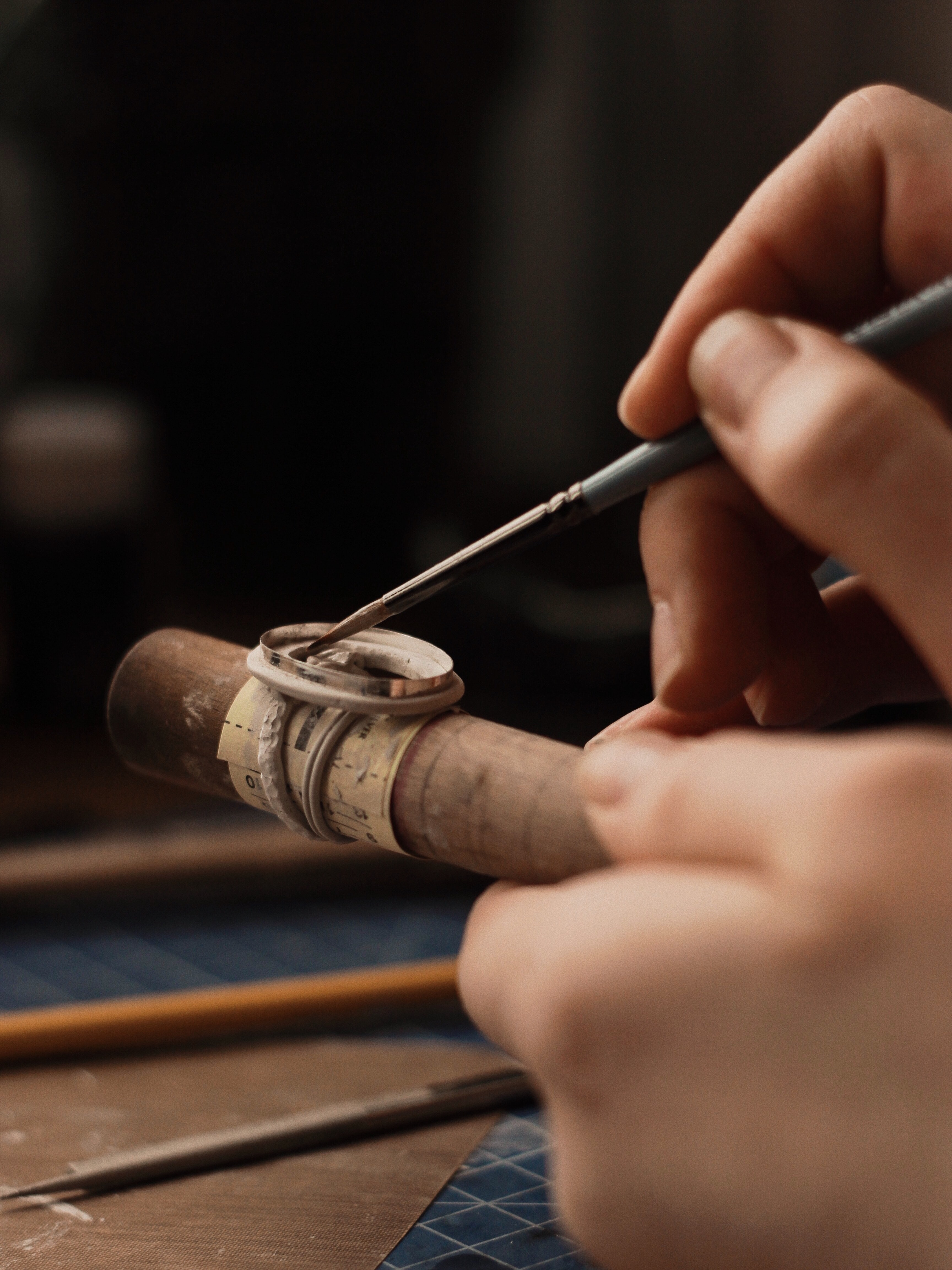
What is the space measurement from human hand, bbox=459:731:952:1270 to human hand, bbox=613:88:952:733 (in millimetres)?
86

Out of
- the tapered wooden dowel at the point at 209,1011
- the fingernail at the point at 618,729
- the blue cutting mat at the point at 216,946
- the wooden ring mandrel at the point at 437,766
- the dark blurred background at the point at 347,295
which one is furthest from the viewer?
the dark blurred background at the point at 347,295

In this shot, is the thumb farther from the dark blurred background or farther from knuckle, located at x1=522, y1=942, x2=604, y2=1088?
the dark blurred background

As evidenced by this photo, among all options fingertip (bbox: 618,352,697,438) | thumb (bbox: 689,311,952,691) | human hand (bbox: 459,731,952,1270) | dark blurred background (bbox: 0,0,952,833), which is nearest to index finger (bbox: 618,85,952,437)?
fingertip (bbox: 618,352,697,438)

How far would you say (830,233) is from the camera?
1.93ft

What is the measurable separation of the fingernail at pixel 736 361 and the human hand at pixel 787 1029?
0.47 feet

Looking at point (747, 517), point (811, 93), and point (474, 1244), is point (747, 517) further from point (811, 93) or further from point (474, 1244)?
point (811, 93)

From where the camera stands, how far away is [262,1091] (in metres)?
0.83

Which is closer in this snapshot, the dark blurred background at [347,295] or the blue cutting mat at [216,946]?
the blue cutting mat at [216,946]

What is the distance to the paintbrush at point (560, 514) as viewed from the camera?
0.57 meters

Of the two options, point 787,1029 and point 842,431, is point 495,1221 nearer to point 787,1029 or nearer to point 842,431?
point 787,1029

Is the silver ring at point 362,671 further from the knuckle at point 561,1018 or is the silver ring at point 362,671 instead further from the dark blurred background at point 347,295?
the dark blurred background at point 347,295

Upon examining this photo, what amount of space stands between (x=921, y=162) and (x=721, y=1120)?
1.44 feet

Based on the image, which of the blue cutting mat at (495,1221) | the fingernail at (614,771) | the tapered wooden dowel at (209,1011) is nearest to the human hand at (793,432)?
the fingernail at (614,771)

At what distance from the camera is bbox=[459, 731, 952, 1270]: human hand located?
0.36 metres
